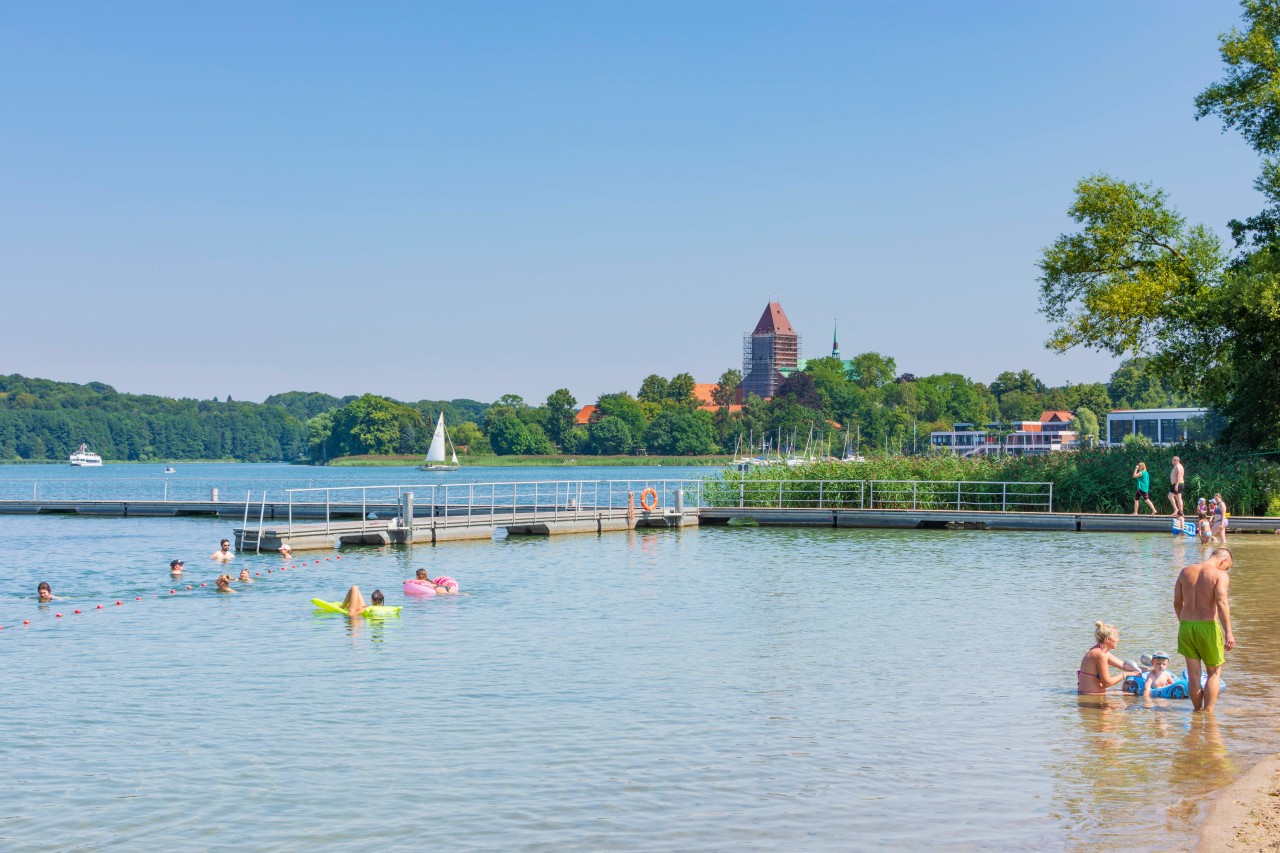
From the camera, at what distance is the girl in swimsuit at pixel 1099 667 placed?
46.6 feet

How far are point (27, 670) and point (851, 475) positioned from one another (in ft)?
113

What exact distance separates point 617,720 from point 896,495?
3253 centimetres

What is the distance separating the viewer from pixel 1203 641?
12859mm

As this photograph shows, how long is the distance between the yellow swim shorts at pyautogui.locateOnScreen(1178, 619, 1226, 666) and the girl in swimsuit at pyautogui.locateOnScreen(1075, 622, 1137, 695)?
123cm

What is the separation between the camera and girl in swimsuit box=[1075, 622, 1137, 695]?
46.6ft

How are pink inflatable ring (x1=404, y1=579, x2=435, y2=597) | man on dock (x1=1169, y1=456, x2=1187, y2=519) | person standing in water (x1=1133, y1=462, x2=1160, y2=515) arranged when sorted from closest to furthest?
pink inflatable ring (x1=404, y1=579, x2=435, y2=597)
man on dock (x1=1169, y1=456, x2=1187, y2=519)
person standing in water (x1=1133, y1=462, x2=1160, y2=515)

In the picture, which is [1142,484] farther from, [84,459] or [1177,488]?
[84,459]

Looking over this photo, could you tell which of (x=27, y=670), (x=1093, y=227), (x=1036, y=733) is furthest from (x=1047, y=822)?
(x=1093, y=227)

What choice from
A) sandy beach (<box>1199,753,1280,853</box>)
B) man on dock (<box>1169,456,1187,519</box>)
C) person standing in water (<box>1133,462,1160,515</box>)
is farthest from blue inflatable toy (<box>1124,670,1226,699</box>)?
person standing in water (<box>1133,462,1160,515</box>)

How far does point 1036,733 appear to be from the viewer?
12.8 metres

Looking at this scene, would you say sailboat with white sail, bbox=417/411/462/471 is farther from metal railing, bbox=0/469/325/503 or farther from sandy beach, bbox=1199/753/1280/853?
sandy beach, bbox=1199/753/1280/853

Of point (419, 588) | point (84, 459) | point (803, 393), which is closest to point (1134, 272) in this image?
point (419, 588)

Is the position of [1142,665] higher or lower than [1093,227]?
lower

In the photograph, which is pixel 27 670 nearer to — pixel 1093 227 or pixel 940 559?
pixel 940 559
